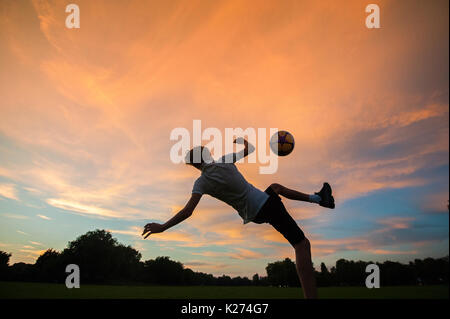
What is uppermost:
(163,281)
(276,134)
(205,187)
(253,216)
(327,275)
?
(276,134)

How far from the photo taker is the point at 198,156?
4.73m

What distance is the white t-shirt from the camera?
4621 millimetres

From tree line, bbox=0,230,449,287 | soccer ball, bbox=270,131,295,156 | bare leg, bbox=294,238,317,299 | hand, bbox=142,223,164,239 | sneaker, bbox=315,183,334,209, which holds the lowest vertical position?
tree line, bbox=0,230,449,287

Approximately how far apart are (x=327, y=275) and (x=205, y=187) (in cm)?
5078

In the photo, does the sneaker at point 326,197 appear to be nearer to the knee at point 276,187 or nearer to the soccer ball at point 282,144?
the knee at point 276,187

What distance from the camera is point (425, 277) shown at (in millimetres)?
49031

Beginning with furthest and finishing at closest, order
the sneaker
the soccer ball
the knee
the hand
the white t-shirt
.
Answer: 1. the soccer ball
2. the sneaker
3. the knee
4. the white t-shirt
5. the hand

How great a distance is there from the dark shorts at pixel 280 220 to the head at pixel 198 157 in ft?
4.04

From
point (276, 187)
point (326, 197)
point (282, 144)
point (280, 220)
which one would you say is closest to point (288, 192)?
point (276, 187)

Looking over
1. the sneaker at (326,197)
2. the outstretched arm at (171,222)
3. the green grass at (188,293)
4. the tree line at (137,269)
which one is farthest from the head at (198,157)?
the tree line at (137,269)

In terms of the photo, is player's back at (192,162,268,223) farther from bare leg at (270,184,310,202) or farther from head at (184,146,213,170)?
bare leg at (270,184,310,202)

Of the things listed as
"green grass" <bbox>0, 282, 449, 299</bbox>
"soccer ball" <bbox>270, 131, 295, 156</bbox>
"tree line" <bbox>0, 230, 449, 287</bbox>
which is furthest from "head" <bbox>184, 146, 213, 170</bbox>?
"tree line" <bbox>0, 230, 449, 287</bbox>
